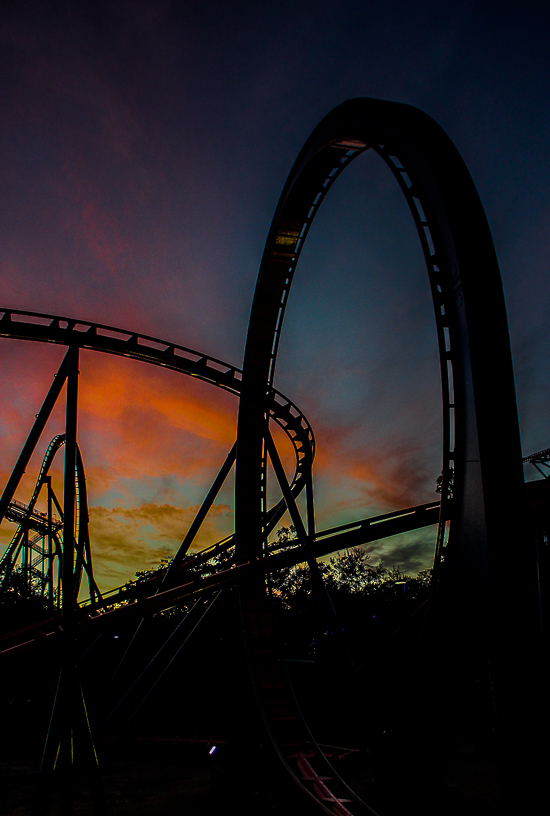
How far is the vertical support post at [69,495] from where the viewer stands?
6.65 metres

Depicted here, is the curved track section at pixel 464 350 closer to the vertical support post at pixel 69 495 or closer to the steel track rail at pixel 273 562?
the steel track rail at pixel 273 562

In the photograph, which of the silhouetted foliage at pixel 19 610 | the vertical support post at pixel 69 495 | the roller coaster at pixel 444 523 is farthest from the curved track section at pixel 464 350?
the silhouetted foliage at pixel 19 610

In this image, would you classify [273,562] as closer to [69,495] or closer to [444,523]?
[444,523]

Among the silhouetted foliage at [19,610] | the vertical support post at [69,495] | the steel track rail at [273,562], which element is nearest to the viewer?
the steel track rail at [273,562]

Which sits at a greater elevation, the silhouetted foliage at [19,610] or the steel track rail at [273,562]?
the silhouetted foliage at [19,610]

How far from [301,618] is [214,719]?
8007 millimetres

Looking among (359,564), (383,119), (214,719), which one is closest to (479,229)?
(383,119)

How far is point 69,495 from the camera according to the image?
7.69m

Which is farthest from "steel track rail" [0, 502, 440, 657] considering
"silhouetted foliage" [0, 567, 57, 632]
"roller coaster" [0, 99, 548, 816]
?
"silhouetted foliage" [0, 567, 57, 632]

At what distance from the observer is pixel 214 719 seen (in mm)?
16703

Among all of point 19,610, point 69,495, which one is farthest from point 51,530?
point 69,495

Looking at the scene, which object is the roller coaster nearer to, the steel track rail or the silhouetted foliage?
the steel track rail

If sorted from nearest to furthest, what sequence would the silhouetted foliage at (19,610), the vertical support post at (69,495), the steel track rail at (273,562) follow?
the steel track rail at (273,562) < the vertical support post at (69,495) < the silhouetted foliage at (19,610)

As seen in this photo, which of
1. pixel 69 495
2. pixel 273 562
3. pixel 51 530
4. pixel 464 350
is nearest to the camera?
pixel 464 350
